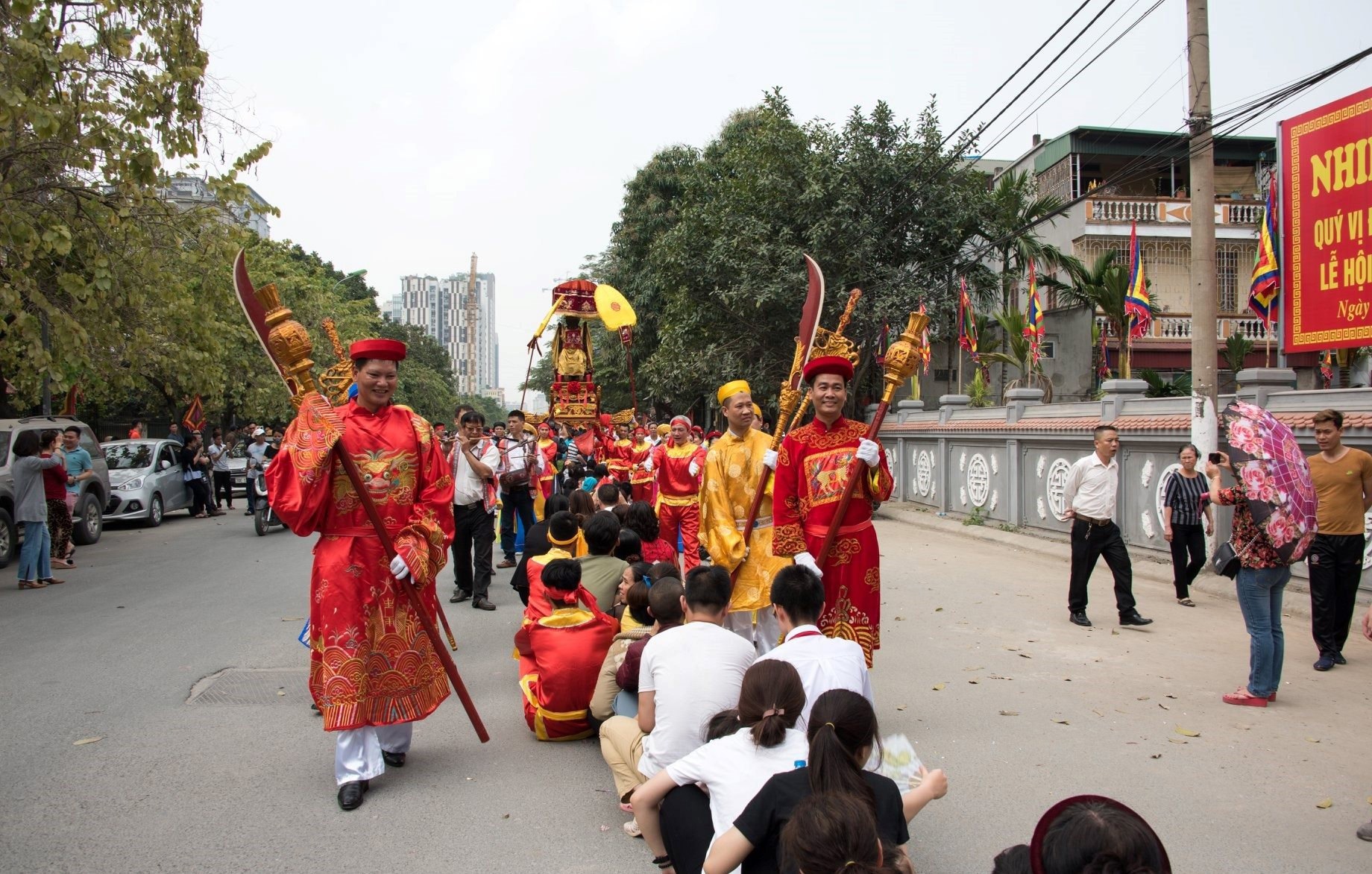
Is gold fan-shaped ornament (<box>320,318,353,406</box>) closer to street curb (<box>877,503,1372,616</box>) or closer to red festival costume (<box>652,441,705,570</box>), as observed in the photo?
red festival costume (<box>652,441,705,570</box>)

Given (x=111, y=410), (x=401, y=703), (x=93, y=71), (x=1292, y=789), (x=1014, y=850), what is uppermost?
Result: (x=93, y=71)

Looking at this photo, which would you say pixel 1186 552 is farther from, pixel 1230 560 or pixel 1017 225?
pixel 1017 225

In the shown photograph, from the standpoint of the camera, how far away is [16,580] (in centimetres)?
1062

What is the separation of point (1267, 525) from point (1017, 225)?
53.0 feet

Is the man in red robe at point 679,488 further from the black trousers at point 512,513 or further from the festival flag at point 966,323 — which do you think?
the festival flag at point 966,323

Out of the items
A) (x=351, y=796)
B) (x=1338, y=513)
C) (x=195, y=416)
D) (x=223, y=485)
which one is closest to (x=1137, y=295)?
(x=1338, y=513)

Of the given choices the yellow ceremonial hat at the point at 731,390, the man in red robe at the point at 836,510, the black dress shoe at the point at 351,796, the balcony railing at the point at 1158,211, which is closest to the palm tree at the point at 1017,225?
the balcony railing at the point at 1158,211

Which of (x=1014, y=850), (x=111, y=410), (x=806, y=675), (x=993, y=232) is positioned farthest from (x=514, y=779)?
(x=111, y=410)

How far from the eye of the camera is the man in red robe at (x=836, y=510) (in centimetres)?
495

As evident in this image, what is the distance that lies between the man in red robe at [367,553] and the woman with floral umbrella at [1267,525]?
4337 millimetres

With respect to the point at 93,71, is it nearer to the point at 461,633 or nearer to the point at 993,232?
the point at 461,633

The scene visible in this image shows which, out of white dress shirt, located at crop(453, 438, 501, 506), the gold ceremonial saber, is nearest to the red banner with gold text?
white dress shirt, located at crop(453, 438, 501, 506)

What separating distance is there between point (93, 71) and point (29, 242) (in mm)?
1889

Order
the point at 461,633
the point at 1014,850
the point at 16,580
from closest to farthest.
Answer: the point at 1014,850 → the point at 461,633 → the point at 16,580
